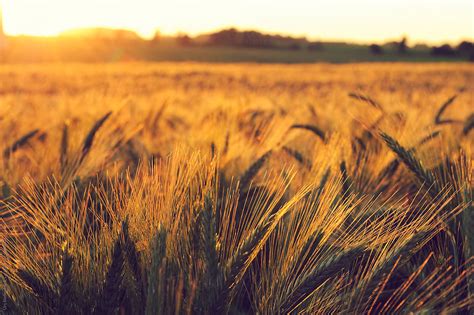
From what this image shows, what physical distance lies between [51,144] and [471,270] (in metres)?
2.16

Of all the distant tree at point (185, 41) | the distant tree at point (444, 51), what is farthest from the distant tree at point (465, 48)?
the distant tree at point (185, 41)

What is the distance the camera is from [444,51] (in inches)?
1996

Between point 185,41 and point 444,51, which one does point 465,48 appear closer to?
point 444,51

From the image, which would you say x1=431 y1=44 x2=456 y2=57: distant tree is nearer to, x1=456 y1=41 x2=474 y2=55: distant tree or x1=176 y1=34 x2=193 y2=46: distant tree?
x1=456 y1=41 x2=474 y2=55: distant tree

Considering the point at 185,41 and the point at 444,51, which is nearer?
the point at 444,51

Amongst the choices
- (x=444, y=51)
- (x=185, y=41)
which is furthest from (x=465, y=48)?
(x=185, y=41)

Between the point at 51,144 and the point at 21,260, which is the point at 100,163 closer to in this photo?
the point at 51,144

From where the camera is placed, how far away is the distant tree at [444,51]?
50.1m

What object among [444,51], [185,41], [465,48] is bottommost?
[185,41]

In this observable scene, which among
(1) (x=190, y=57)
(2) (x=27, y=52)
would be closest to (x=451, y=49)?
(1) (x=190, y=57)

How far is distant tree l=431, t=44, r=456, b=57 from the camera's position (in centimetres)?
5009

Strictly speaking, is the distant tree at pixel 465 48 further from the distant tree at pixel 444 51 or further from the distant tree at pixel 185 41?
the distant tree at pixel 185 41

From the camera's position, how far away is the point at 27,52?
37.8 metres

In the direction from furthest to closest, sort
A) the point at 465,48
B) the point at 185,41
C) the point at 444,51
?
the point at 185,41 < the point at 444,51 < the point at 465,48
